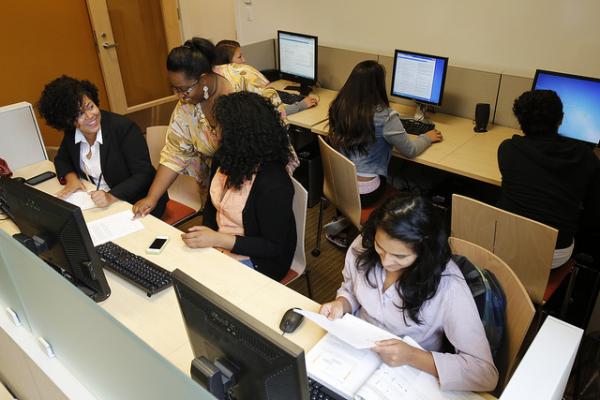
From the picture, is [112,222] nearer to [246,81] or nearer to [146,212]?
[146,212]

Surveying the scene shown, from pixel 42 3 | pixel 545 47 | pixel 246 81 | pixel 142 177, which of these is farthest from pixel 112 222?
pixel 42 3

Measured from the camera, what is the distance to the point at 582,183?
2.04m

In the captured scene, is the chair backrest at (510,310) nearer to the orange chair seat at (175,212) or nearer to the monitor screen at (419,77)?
the orange chair seat at (175,212)

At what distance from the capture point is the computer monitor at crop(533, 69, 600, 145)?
8.06ft

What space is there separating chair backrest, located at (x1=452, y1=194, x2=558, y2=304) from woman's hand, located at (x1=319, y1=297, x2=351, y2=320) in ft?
2.30

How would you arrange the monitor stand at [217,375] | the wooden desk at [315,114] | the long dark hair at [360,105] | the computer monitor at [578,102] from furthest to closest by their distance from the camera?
the wooden desk at [315,114] < the long dark hair at [360,105] < the computer monitor at [578,102] < the monitor stand at [217,375]

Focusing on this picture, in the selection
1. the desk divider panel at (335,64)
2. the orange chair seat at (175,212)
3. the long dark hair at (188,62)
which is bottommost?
the orange chair seat at (175,212)

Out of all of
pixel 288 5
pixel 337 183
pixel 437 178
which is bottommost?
pixel 437 178

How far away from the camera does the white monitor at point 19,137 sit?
263 centimetres

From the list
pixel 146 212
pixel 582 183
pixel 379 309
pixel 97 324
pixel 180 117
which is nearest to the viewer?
pixel 97 324

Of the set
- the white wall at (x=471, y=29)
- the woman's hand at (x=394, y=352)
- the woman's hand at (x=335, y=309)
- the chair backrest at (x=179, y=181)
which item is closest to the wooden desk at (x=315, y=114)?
the white wall at (x=471, y=29)

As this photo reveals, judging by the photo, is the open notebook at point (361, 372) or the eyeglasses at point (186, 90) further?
the eyeglasses at point (186, 90)

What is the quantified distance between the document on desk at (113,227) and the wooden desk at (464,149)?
4.48 ft

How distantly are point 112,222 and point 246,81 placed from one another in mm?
951
